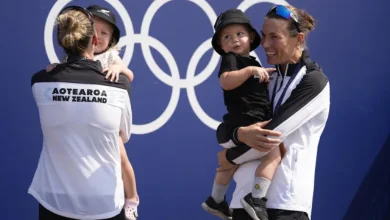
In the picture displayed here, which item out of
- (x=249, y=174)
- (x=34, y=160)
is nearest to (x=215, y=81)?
(x=34, y=160)

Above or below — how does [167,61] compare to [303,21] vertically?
below

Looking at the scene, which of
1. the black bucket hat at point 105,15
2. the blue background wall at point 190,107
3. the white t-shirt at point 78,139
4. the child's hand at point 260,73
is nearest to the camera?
the white t-shirt at point 78,139

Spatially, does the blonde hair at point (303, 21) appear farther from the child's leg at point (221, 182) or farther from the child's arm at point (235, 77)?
the child's leg at point (221, 182)

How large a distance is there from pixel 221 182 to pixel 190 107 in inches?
52.7

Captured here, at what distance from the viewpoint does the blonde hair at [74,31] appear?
124 inches

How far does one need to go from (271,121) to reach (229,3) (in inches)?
75.5

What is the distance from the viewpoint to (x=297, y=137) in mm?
3281

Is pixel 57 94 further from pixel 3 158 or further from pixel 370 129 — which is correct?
pixel 370 129

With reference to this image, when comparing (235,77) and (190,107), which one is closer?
(235,77)

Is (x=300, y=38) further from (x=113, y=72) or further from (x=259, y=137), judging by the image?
(x=113, y=72)

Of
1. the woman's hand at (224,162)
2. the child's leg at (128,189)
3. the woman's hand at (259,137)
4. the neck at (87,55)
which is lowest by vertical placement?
the child's leg at (128,189)

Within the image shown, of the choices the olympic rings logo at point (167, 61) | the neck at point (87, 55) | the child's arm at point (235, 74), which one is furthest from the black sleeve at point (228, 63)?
the olympic rings logo at point (167, 61)

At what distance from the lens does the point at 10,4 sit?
4680 millimetres

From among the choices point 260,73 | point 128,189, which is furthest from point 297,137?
point 128,189
